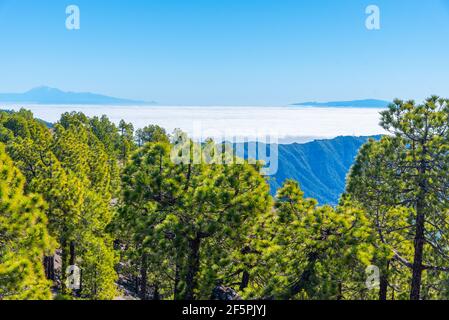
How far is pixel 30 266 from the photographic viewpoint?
13516 mm

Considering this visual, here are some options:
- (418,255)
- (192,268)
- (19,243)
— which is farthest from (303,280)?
(19,243)

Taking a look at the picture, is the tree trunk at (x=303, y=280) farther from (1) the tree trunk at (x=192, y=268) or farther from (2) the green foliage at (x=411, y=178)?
(1) the tree trunk at (x=192, y=268)

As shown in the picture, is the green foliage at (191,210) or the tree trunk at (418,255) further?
the tree trunk at (418,255)

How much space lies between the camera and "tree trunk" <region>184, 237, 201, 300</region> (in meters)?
19.8

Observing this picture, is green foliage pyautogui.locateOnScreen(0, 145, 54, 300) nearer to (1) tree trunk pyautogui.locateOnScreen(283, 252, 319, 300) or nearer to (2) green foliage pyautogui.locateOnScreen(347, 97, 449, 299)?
(1) tree trunk pyautogui.locateOnScreen(283, 252, 319, 300)

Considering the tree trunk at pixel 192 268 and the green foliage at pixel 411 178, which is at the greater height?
the green foliage at pixel 411 178

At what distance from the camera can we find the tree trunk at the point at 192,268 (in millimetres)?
19828

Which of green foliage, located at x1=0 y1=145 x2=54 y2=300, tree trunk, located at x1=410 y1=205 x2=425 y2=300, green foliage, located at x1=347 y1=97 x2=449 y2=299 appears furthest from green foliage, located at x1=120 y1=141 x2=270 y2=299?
tree trunk, located at x1=410 y1=205 x2=425 y2=300

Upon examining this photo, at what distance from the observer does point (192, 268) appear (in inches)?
788

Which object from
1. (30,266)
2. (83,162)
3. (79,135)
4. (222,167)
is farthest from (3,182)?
(79,135)

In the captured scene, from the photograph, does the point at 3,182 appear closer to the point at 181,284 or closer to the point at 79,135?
the point at 181,284

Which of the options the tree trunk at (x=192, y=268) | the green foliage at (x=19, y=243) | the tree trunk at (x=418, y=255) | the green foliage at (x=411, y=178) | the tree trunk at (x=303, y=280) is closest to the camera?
the green foliage at (x=19, y=243)

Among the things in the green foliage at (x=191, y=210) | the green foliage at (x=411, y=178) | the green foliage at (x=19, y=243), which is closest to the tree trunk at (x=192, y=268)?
the green foliage at (x=191, y=210)
